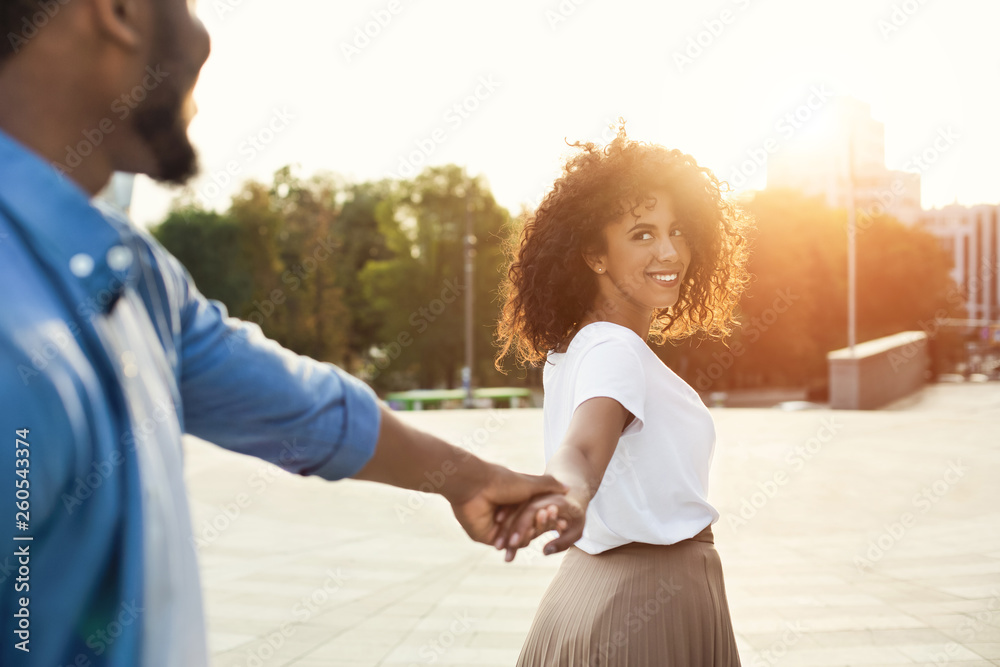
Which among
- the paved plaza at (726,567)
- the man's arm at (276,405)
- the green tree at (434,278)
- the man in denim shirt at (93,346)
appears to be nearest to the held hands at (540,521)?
the man's arm at (276,405)

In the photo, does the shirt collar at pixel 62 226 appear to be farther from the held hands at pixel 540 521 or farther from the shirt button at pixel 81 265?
the held hands at pixel 540 521

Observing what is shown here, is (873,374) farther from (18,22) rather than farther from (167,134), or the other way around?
(18,22)

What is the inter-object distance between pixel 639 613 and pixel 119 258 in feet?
4.96

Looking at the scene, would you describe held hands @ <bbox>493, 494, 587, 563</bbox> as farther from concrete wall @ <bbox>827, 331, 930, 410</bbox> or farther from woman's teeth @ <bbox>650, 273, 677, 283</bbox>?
concrete wall @ <bbox>827, 331, 930, 410</bbox>

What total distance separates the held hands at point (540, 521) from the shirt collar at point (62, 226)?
0.85 metres

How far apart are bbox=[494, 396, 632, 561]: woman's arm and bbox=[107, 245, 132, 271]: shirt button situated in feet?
2.76

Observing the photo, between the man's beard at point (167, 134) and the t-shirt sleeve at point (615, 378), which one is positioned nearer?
the man's beard at point (167, 134)

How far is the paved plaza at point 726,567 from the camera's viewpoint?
517cm

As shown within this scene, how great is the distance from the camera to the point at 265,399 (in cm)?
114

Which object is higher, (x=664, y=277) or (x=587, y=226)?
(x=587, y=226)

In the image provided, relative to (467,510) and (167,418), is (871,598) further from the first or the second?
(167,418)

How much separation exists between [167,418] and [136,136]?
1.05ft

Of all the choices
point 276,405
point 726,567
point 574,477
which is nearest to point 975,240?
point 726,567

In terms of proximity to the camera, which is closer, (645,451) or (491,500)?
(491,500)
